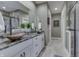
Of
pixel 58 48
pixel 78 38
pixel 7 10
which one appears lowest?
pixel 58 48

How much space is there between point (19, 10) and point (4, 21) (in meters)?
0.48

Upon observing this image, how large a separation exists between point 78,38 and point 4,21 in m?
1.21

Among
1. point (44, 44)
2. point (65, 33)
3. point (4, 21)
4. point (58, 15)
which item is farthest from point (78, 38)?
point (44, 44)

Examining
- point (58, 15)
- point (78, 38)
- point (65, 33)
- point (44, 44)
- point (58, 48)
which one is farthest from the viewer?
point (44, 44)

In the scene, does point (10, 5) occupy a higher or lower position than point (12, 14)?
higher

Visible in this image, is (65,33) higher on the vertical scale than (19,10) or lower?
lower

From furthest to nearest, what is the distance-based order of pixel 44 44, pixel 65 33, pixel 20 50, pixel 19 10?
pixel 44 44
pixel 65 33
pixel 19 10
pixel 20 50

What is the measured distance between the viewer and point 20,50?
1520 mm

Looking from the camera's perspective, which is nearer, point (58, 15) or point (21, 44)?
point (21, 44)

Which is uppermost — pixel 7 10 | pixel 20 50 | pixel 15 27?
pixel 7 10

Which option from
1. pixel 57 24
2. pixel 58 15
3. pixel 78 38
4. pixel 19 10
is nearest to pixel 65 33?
pixel 57 24

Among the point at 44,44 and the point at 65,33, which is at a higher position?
the point at 65,33

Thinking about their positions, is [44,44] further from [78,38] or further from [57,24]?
[78,38]

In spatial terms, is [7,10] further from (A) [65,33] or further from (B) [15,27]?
(A) [65,33]
